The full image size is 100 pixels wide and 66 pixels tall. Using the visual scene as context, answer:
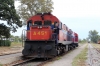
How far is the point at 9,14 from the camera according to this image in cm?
3759

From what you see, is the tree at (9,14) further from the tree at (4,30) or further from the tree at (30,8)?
the tree at (30,8)

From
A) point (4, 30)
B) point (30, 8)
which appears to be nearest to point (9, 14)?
point (4, 30)

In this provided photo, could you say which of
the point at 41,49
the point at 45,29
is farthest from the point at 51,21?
the point at 41,49

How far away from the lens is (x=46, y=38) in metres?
17.8

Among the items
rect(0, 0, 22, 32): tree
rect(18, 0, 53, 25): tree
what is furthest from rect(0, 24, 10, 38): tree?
rect(18, 0, 53, 25): tree

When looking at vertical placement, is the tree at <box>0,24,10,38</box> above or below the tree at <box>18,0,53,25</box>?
below

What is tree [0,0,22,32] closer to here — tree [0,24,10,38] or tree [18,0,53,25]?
tree [0,24,10,38]

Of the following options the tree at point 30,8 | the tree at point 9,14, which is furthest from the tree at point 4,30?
the tree at point 30,8

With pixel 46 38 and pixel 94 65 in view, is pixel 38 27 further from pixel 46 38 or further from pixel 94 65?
pixel 94 65

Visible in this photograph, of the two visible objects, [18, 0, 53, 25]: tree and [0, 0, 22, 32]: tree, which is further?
[18, 0, 53, 25]: tree

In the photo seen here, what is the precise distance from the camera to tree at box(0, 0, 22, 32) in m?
36.5

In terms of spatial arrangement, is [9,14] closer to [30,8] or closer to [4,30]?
[4,30]

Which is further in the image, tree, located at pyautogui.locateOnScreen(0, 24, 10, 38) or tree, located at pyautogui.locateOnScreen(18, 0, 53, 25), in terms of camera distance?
tree, located at pyautogui.locateOnScreen(18, 0, 53, 25)

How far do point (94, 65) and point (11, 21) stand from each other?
2661 centimetres
